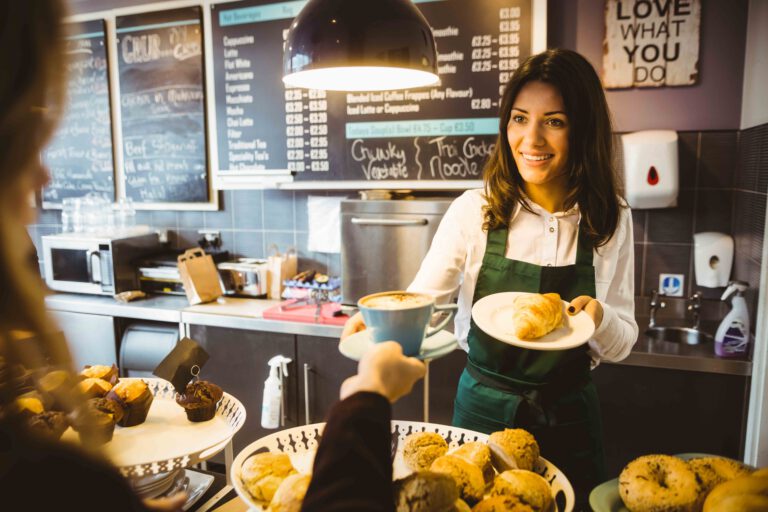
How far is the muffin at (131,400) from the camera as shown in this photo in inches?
53.6

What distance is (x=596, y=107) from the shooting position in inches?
62.7

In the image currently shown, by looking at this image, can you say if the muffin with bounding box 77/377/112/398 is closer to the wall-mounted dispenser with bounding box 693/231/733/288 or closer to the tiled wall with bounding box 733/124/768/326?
the tiled wall with bounding box 733/124/768/326

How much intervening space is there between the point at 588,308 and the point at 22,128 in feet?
3.94

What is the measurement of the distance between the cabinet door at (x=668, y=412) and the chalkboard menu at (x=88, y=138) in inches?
138

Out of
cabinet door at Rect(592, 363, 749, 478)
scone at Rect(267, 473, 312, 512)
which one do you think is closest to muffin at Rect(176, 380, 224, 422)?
scone at Rect(267, 473, 312, 512)

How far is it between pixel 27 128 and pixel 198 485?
40.3 inches

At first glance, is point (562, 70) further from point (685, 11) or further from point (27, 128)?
point (685, 11)

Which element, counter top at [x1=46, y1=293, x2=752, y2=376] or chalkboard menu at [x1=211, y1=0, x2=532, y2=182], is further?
chalkboard menu at [x1=211, y1=0, x2=532, y2=182]

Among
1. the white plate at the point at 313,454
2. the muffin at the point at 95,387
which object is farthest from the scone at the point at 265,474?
the muffin at the point at 95,387

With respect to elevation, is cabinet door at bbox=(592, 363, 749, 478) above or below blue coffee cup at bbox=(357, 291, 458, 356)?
below

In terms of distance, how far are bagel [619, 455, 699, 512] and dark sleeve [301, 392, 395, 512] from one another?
431 millimetres

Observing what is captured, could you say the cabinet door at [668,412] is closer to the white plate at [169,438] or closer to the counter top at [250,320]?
the counter top at [250,320]

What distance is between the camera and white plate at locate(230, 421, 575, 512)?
977 mm

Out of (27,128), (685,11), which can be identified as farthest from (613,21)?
(27,128)
